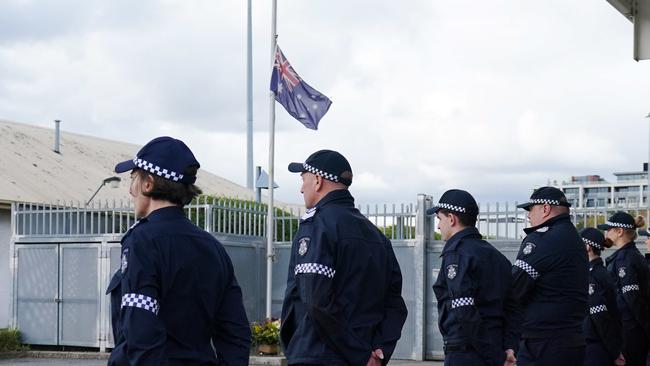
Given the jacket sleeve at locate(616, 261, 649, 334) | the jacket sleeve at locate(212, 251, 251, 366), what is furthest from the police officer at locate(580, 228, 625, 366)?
the jacket sleeve at locate(212, 251, 251, 366)

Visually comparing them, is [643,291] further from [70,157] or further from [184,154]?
[70,157]

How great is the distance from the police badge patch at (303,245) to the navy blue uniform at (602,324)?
4446mm

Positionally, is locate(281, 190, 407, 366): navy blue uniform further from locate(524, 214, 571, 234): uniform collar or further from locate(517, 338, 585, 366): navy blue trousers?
locate(524, 214, 571, 234): uniform collar

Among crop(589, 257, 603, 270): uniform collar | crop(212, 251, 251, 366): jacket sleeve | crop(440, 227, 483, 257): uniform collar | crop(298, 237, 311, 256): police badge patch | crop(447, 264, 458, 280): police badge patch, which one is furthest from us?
crop(589, 257, 603, 270): uniform collar

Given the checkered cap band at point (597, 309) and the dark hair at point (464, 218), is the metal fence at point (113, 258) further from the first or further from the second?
the dark hair at point (464, 218)

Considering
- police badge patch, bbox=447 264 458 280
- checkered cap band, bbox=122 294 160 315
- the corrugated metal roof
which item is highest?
the corrugated metal roof

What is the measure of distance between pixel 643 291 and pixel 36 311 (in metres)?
13.6

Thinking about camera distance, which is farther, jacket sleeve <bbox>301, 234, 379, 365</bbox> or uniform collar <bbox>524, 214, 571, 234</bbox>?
uniform collar <bbox>524, 214, 571, 234</bbox>

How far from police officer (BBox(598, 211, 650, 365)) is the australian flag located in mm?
9830

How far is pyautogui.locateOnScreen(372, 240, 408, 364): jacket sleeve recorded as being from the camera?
6.31m

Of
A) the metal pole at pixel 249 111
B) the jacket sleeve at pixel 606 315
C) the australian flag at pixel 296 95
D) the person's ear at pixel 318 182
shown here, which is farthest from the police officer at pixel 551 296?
the metal pole at pixel 249 111

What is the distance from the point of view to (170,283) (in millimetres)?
4676

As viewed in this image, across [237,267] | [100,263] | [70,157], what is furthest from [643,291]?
[70,157]

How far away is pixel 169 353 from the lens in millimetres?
4691
